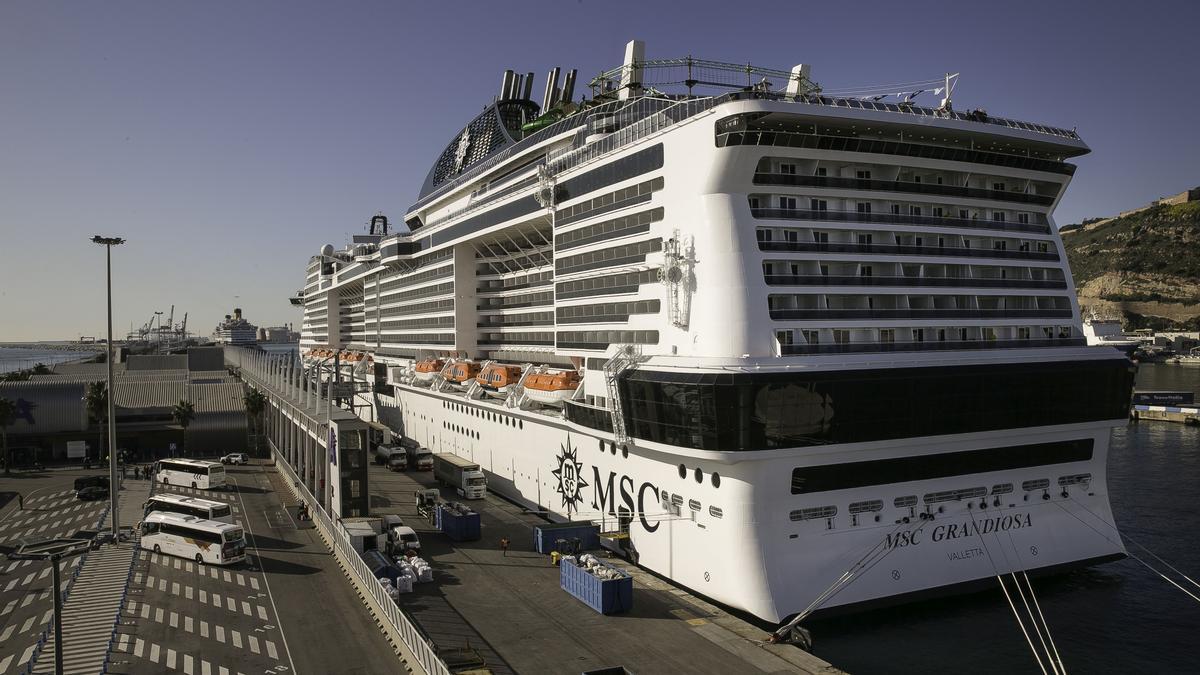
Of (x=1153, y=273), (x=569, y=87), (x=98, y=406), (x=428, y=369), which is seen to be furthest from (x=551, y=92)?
(x=1153, y=273)

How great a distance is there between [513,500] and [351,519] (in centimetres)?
941

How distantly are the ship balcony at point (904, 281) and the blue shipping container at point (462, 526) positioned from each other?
15433mm

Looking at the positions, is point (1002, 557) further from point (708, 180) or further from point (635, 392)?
point (708, 180)

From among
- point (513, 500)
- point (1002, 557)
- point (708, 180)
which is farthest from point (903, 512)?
point (513, 500)

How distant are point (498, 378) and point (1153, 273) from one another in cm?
19592

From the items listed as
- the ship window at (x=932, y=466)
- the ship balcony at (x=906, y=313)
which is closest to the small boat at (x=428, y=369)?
the ship balcony at (x=906, y=313)

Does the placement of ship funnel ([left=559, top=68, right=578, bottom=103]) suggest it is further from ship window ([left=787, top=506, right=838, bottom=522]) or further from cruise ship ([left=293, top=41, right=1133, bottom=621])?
ship window ([left=787, top=506, right=838, bottom=522])

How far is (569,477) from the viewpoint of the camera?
31.2 metres

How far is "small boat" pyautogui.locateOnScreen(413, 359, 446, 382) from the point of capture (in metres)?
→ 48.6

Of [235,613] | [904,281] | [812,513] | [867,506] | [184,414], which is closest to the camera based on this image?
[812,513]

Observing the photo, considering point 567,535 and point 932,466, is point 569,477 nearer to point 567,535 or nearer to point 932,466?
point 567,535

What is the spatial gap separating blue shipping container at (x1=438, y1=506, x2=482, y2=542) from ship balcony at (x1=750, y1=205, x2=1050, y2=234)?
53.6ft

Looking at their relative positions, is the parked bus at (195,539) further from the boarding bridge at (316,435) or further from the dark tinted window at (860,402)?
the dark tinted window at (860,402)

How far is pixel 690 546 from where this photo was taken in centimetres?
2347
